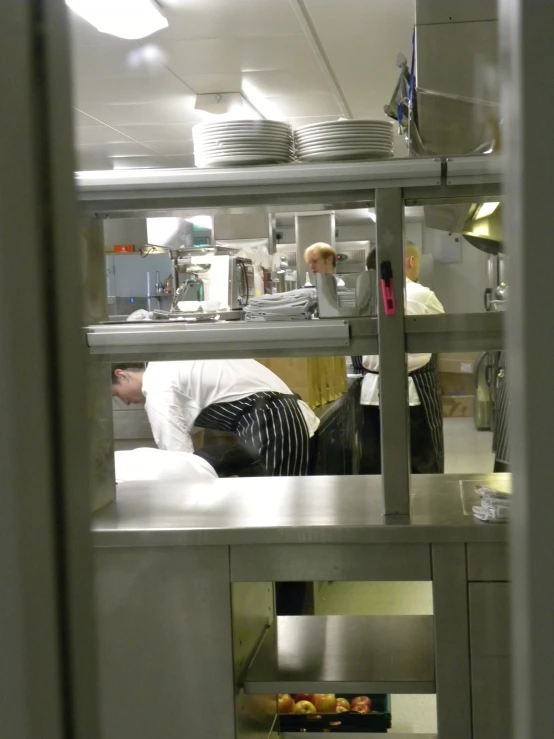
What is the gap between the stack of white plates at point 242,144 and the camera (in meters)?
1.53

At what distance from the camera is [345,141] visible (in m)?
1.53

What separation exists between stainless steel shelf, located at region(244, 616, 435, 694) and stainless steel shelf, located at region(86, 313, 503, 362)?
2.00 ft

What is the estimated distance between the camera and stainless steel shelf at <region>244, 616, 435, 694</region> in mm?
1475

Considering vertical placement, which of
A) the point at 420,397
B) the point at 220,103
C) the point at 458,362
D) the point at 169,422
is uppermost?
the point at 220,103

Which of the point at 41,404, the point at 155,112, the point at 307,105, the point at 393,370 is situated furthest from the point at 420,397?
the point at 307,105

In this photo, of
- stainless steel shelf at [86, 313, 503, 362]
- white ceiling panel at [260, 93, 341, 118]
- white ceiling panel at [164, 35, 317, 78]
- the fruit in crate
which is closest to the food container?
the fruit in crate

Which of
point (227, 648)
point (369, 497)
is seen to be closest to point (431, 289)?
point (369, 497)

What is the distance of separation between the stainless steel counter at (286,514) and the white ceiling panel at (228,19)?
161 centimetres

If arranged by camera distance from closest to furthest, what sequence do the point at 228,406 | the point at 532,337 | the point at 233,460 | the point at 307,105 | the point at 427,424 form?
the point at 532,337 → the point at 427,424 → the point at 233,460 → the point at 228,406 → the point at 307,105

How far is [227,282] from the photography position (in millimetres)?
1870

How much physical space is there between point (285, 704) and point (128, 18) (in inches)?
81.4

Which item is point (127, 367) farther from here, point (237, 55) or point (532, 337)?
point (532, 337)

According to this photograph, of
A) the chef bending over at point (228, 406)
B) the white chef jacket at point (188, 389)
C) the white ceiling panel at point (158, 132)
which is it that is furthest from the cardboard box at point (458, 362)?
the white ceiling panel at point (158, 132)

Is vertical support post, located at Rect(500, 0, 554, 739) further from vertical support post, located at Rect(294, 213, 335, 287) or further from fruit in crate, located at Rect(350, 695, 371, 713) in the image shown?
vertical support post, located at Rect(294, 213, 335, 287)
